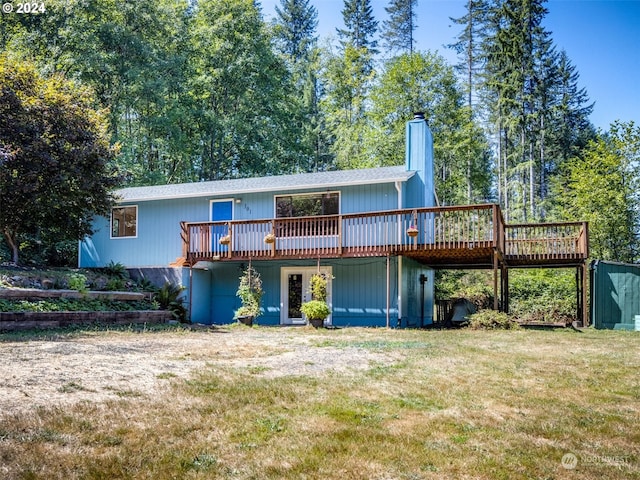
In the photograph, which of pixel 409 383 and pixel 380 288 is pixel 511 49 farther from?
pixel 409 383

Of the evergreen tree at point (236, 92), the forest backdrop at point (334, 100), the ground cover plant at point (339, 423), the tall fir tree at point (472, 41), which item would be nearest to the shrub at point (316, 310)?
the ground cover plant at point (339, 423)

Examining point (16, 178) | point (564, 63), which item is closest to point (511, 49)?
point (564, 63)

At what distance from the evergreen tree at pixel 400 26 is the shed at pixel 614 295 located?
79.6 feet

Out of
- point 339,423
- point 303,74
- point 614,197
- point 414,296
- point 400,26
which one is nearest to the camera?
A: point 339,423

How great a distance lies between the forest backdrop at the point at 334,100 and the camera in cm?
2344

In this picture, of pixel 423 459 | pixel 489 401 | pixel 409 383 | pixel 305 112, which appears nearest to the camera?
pixel 423 459

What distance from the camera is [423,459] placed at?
316 centimetres

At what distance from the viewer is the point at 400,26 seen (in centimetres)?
3531

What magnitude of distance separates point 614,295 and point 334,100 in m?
22.9

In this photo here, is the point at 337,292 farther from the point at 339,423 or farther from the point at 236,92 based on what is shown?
the point at 236,92

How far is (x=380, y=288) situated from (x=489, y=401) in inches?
392

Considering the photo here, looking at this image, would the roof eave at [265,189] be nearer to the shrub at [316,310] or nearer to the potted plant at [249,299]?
the potted plant at [249,299]

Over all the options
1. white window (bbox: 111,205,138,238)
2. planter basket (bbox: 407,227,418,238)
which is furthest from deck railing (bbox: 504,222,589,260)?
white window (bbox: 111,205,138,238)

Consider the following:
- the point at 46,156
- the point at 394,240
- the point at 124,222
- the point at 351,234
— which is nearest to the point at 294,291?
the point at 351,234
